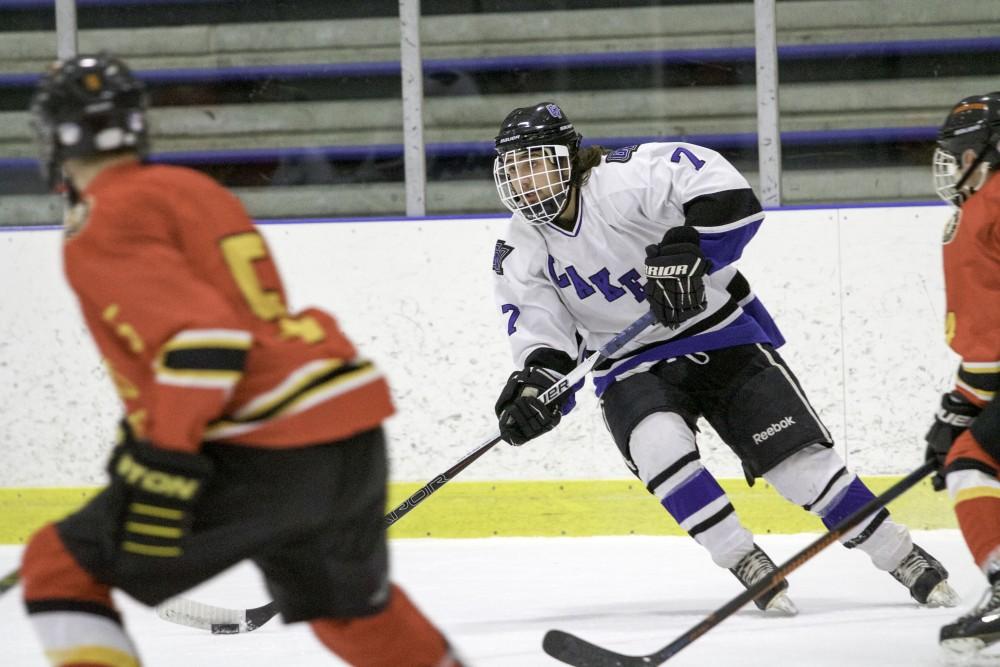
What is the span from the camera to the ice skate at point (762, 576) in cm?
283

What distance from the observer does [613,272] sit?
2.95 meters

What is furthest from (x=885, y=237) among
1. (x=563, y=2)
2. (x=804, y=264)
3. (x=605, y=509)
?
(x=563, y=2)

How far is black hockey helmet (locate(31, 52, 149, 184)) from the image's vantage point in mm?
1534

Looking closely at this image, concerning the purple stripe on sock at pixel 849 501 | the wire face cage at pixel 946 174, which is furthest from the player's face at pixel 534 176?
the purple stripe on sock at pixel 849 501

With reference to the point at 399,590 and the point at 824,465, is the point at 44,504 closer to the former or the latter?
the point at 824,465

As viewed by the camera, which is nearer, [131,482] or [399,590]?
[131,482]

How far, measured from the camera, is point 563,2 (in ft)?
15.3

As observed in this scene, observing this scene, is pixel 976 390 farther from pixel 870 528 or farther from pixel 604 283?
pixel 604 283

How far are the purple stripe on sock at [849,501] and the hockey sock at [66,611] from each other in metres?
1.72

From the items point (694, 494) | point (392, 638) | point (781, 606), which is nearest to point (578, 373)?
point (694, 494)

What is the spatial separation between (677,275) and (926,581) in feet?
2.69

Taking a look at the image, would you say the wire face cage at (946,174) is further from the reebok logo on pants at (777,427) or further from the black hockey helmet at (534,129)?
the black hockey helmet at (534,129)

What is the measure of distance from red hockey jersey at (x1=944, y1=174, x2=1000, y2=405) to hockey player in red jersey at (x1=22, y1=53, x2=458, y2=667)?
1.08m

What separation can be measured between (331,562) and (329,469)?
103 millimetres
